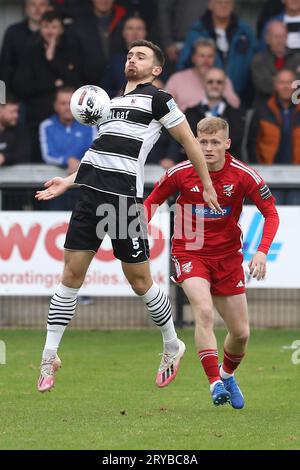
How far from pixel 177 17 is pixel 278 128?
316 cm

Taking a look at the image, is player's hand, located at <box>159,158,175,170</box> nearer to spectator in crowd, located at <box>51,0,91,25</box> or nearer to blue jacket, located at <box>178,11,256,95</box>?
blue jacket, located at <box>178,11,256,95</box>

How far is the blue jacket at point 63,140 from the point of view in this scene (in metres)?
15.5

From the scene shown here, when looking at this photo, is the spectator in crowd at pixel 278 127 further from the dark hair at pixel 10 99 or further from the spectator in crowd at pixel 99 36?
the dark hair at pixel 10 99

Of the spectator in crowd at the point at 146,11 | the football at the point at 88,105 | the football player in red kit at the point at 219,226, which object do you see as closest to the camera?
the football at the point at 88,105

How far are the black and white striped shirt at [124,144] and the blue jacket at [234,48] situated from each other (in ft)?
26.3

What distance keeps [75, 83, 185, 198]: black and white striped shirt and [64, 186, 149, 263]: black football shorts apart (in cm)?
8

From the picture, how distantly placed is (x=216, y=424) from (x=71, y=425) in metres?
0.99

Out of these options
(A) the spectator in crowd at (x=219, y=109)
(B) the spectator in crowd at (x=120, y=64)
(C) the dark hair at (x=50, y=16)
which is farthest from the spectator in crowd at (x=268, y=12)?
(C) the dark hair at (x=50, y=16)

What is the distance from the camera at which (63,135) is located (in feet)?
51.2

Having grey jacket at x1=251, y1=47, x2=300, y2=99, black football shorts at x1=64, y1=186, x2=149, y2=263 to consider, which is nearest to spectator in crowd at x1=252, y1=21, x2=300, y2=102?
grey jacket at x1=251, y1=47, x2=300, y2=99

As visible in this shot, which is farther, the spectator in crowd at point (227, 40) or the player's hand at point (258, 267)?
the spectator in crowd at point (227, 40)

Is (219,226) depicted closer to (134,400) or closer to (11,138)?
(134,400)

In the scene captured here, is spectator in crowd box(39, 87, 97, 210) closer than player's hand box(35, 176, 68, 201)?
No

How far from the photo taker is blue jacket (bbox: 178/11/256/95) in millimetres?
16812
